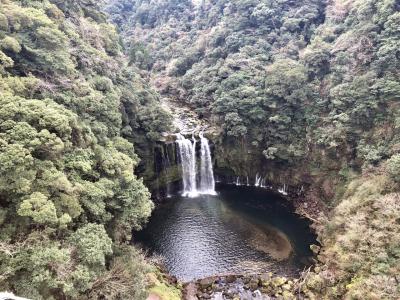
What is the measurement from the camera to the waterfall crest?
38.1 meters

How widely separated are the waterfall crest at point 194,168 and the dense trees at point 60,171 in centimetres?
1100

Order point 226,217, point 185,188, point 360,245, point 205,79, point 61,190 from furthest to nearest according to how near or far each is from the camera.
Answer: point 205,79
point 185,188
point 226,217
point 360,245
point 61,190

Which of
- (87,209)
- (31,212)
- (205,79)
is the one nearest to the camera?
(31,212)

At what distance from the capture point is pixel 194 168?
3878 cm

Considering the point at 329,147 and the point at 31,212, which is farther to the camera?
the point at 329,147

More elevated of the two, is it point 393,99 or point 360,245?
point 393,99

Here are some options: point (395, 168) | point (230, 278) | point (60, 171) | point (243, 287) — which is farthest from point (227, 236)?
point (60, 171)

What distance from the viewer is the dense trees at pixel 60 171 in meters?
15.0

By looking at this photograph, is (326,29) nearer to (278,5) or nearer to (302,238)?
(278,5)

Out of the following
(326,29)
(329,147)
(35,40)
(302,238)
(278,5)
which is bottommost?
(302,238)

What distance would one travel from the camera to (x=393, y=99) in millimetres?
29969

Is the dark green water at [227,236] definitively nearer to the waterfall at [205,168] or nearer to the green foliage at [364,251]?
the waterfall at [205,168]

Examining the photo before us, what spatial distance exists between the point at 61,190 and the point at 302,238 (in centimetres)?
2082

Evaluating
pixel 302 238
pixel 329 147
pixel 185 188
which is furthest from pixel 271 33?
pixel 302 238
